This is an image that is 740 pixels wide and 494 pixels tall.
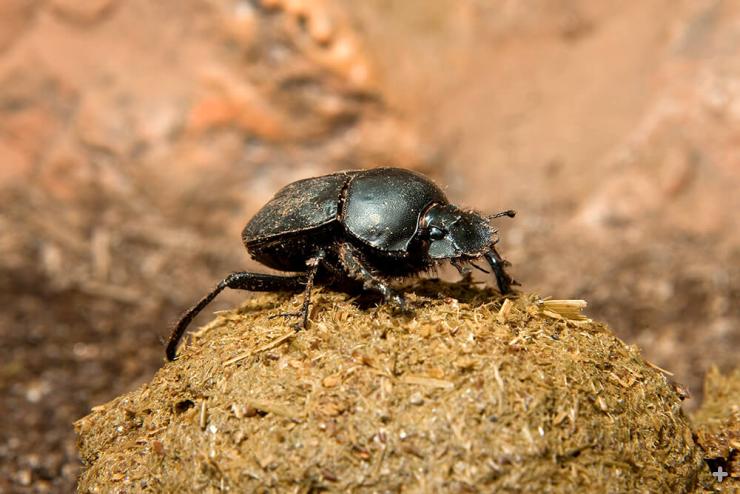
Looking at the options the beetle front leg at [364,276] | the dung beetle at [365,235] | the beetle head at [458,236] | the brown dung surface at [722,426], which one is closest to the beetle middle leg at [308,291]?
the dung beetle at [365,235]

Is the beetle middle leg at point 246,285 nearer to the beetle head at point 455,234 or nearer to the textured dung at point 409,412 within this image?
the textured dung at point 409,412

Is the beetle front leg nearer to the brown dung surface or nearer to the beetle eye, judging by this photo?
the beetle eye

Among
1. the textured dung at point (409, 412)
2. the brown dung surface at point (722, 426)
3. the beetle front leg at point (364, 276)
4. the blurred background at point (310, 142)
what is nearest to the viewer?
the textured dung at point (409, 412)

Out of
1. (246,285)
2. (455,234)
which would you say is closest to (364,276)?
(455,234)

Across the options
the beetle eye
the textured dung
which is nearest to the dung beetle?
the beetle eye

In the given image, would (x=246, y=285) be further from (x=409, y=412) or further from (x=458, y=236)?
(x=409, y=412)

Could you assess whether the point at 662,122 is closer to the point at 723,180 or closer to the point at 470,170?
the point at 723,180
